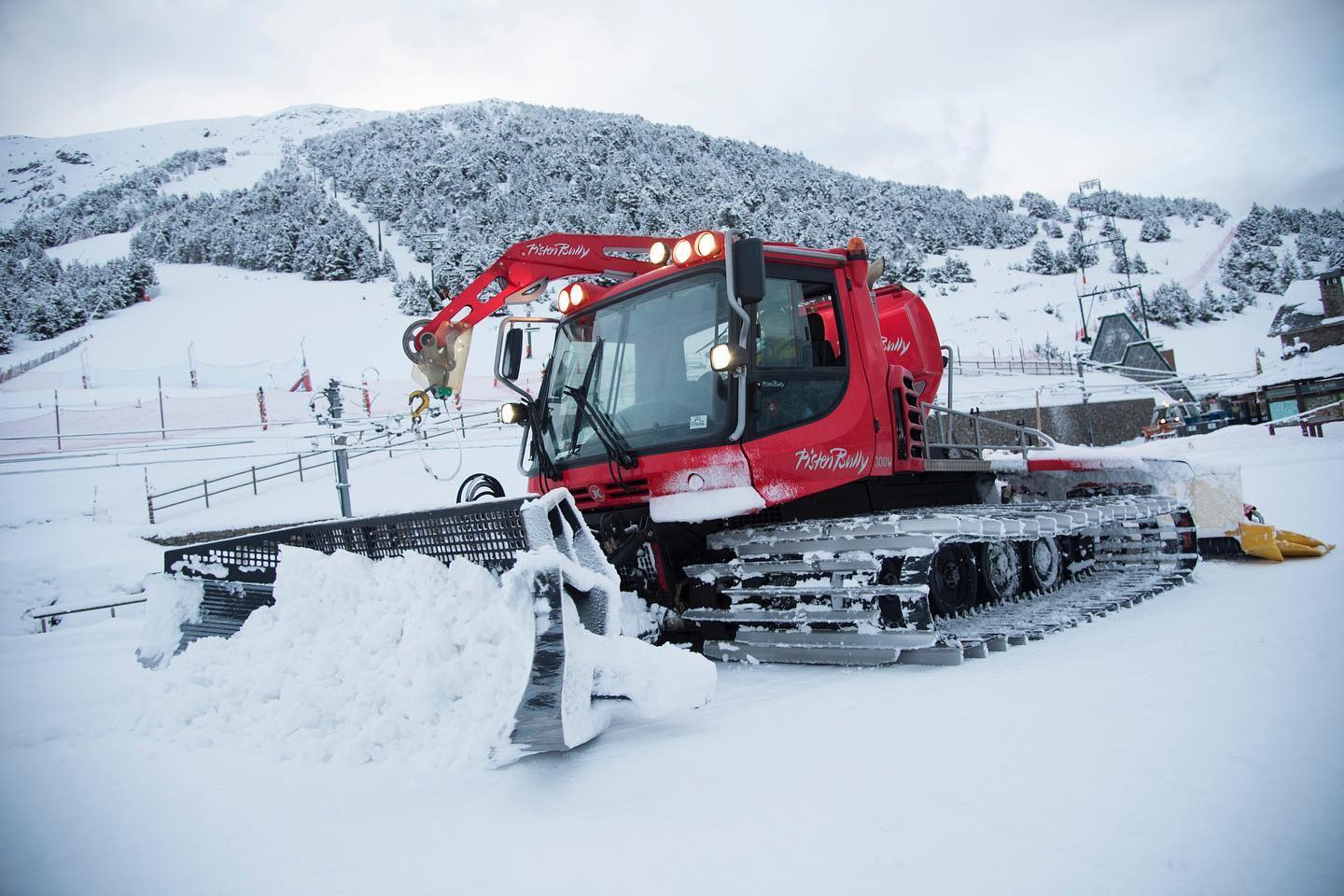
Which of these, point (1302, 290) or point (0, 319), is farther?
point (1302, 290)

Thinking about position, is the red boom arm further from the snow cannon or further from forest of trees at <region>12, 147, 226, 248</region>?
forest of trees at <region>12, 147, 226, 248</region>

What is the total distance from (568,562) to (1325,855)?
2.33 meters

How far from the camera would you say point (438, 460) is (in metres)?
18.7

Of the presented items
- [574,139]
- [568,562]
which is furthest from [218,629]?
[574,139]

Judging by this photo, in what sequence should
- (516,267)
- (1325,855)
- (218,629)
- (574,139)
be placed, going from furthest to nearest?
(574,139) → (516,267) → (218,629) → (1325,855)

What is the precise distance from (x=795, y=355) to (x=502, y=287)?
2.62 metres

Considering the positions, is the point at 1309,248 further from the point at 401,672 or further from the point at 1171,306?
the point at 401,672

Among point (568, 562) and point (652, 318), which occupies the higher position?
point (652, 318)

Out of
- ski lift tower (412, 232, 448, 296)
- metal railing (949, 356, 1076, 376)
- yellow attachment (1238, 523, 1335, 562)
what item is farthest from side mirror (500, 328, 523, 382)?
ski lift tower (412, 232, 448, 296)

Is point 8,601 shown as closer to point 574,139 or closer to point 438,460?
point 438,460

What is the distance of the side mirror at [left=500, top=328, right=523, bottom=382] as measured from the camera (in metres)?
5.57

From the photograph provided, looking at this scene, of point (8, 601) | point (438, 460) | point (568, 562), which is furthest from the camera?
point (438, 460)

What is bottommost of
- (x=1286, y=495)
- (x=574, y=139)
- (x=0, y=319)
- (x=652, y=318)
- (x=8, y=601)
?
(x=1286, y=495)

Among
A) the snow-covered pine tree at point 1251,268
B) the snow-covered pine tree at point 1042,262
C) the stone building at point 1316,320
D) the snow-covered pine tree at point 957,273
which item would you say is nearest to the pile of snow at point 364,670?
the stone building at point 1316,320
